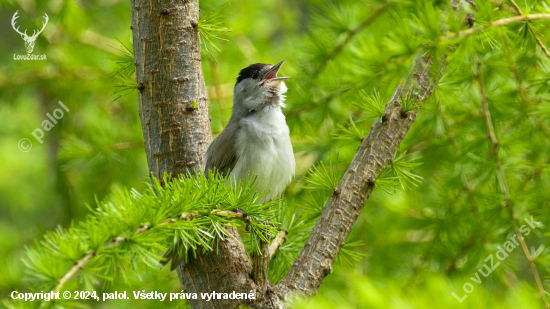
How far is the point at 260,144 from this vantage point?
10.5 feet

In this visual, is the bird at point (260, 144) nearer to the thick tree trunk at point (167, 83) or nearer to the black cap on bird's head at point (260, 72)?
the black cap on bird's head at point (260, 72)

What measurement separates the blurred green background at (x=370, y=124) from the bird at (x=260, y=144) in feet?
0.47

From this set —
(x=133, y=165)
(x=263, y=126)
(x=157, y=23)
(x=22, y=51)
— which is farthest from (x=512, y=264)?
(x=22, y=51)

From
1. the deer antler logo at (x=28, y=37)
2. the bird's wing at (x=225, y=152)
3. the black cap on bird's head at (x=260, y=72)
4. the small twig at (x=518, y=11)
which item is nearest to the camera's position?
the small twig at (x=518, y=11)

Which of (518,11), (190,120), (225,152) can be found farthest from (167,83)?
(518,11)

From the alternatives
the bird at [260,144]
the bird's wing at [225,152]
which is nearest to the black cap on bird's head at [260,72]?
the bird at [260,144]

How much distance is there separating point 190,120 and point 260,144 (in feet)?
2.87

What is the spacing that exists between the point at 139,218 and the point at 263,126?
1.76 m

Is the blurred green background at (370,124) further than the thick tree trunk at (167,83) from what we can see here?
No

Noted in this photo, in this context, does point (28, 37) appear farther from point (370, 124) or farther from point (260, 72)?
point (370, 124)

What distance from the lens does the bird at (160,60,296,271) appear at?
313 cm

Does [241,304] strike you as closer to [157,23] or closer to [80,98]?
[157,23]

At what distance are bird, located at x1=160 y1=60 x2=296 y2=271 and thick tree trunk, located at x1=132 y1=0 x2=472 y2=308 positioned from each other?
0.52 metres

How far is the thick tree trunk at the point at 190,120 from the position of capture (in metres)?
2.26
